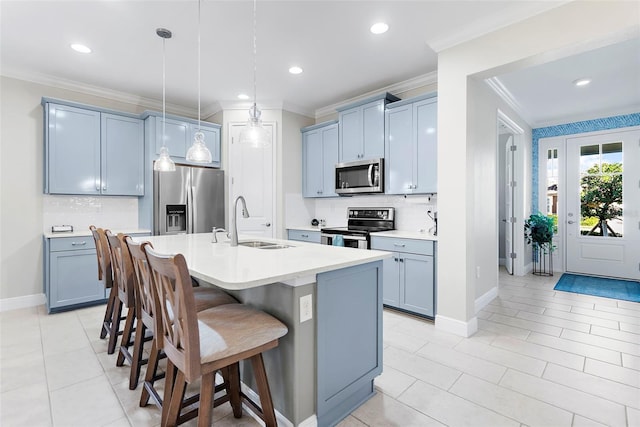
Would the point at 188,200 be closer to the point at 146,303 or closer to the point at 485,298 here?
the point at 146,303

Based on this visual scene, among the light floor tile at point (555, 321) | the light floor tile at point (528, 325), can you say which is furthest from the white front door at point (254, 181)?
the light floor tile at point (555, 321)

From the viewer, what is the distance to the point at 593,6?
2148 mm

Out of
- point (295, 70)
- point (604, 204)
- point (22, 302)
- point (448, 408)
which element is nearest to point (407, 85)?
point (295, 70)

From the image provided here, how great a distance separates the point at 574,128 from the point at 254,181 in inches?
212

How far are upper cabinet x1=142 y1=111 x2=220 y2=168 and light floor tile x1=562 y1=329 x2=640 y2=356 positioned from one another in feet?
15.2

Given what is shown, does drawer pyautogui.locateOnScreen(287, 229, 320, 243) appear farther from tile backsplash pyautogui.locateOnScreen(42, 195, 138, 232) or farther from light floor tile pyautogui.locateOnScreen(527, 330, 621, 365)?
light floor tile pyautogui.locateOnScreen(527, 330, 621, 365)

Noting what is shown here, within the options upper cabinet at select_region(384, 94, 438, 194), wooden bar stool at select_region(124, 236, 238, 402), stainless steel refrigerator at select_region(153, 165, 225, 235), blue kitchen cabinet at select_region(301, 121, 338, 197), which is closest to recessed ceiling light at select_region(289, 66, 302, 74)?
blue kitchen cabinet at select_region(301, 121, 338, 197)

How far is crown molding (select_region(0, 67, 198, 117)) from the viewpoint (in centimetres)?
362

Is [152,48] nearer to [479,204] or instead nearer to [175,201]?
[175,201]

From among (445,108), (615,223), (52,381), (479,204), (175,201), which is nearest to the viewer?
(52,381)

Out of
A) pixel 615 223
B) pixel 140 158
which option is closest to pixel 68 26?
pixel 140 158

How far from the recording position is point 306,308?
1.56 m

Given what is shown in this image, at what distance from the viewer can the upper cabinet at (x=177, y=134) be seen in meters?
4.09

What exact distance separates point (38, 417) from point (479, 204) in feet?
12.9
